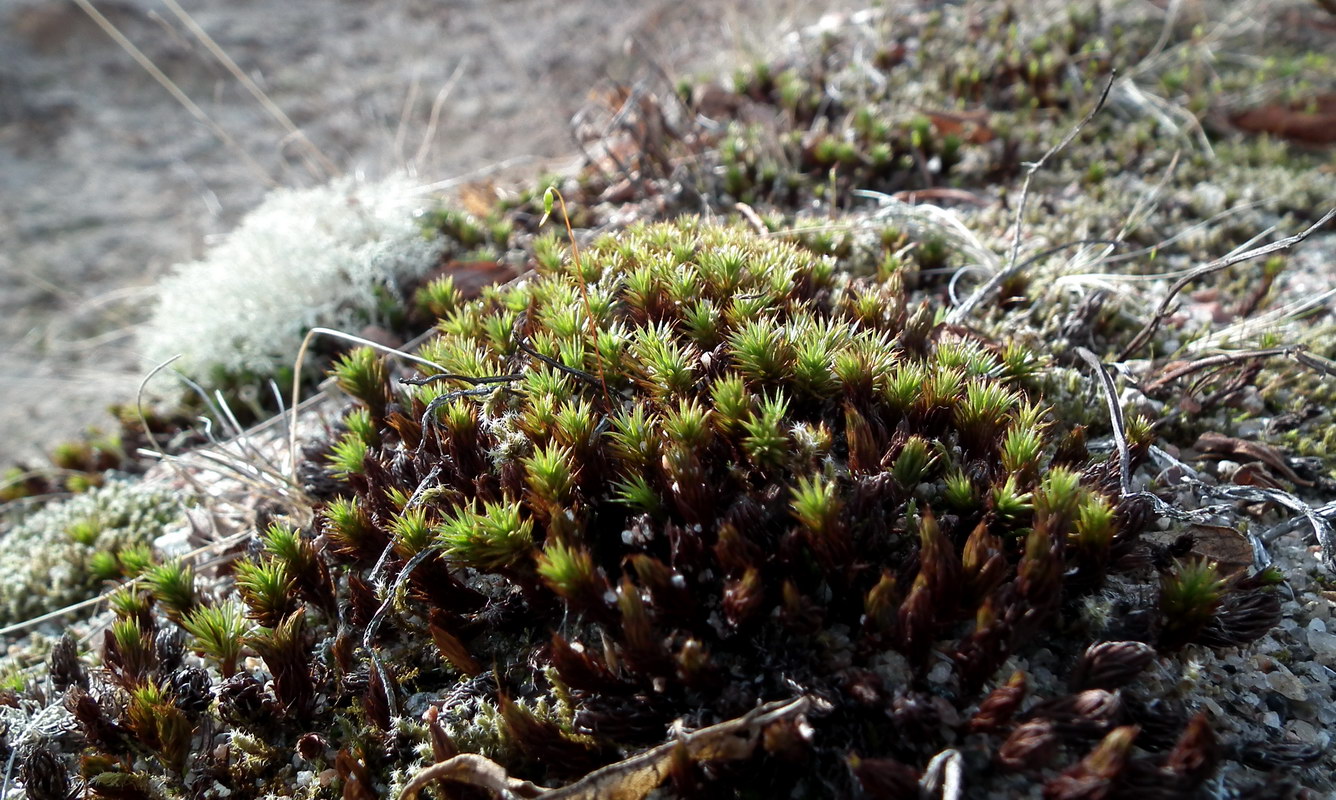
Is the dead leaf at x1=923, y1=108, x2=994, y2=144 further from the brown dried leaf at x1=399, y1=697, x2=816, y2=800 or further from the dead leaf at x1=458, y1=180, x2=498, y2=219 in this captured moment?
the brown dried leaf at x1=399, y1=697, x2=816, y2=800

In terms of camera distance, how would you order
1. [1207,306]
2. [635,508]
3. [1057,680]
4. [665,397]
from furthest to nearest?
[1207,306] < [665,397] < [635,508] < [1057,680]

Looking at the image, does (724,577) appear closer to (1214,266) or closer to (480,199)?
(1214,266)

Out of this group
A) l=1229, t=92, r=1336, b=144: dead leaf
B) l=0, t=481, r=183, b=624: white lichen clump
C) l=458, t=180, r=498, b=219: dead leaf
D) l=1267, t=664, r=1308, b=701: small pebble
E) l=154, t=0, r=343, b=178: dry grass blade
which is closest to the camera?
l=1267, t=664, r=1308, b=701: small pebble

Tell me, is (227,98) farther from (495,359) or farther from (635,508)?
(635,508)

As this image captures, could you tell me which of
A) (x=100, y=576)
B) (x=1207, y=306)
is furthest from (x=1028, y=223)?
(x=100, y=576)

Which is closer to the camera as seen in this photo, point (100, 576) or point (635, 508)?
point (635, 508)

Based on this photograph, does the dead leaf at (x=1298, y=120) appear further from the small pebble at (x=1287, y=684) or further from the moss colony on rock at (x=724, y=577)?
the small pebble at (x=1287, y=684)

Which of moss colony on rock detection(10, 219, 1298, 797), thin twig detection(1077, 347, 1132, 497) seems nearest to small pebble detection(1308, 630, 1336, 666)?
moss colony on rock detection(10, 219, 1298, 797)
